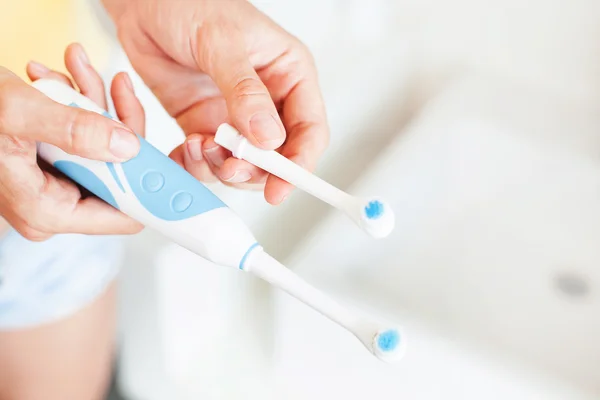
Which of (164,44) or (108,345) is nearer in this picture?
(164,44)

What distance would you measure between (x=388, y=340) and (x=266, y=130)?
143 mm

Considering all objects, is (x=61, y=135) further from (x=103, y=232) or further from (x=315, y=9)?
(x=315, y=9)

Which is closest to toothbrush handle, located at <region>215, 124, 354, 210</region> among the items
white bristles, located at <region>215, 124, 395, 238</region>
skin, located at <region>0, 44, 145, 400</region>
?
white bristles, located at <region>215, 124, 395, 238</region>

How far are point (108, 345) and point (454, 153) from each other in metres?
0.53

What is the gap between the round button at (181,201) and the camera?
41cm

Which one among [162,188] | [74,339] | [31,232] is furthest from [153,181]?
[74,339]

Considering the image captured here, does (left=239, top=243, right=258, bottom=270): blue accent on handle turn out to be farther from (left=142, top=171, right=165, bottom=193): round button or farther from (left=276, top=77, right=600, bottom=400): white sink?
(left=276, top=77, right=600, bottom=400): white sink

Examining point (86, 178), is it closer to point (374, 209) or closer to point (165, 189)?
point (165, 189)

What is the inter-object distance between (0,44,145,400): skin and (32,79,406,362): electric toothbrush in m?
0.04

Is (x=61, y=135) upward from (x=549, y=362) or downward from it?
upward

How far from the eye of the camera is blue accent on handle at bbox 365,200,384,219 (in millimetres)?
379

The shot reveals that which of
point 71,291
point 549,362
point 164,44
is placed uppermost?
point 164,44

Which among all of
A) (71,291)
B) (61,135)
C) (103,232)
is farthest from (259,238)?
(61,135)

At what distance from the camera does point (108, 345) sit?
79 cm
